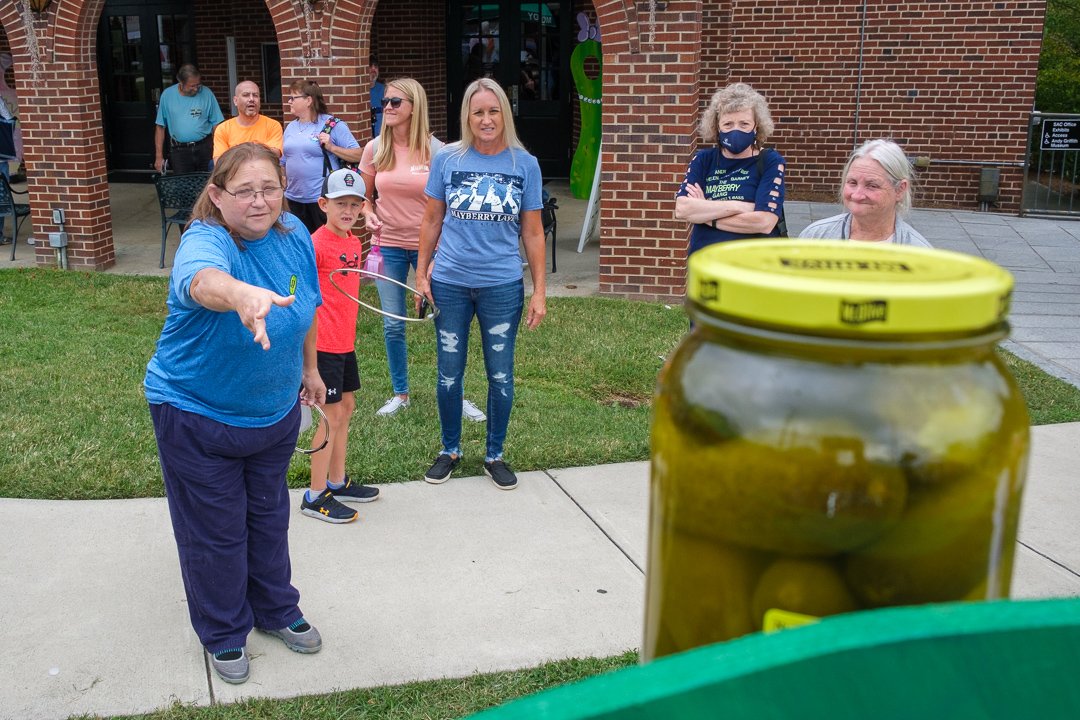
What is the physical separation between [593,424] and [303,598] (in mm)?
2341

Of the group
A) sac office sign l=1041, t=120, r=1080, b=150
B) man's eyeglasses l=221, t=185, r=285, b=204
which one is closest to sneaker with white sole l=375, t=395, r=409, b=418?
man's eyeglasses l=221, t=185, r=285, b=204

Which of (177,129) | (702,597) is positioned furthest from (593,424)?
(177,129)

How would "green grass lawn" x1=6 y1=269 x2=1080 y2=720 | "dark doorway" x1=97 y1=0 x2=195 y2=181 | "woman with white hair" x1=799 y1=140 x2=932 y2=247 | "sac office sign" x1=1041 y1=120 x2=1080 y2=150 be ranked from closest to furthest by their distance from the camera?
"green grass lawn" x1=6 y1=269 x2=1080 y2=720 < "woman with white hair" x1=799 y1=140 x2=932 y2=247 < "sac office sign" x1=1041 y1=120 x2=1080 y2=150 < "dark doorway" x1=97 y1=0 x2=195 y2=181

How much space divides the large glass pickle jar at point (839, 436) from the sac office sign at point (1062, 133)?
14345mm

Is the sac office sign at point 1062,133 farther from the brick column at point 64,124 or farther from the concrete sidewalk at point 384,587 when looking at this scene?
the brick column at point 64,124

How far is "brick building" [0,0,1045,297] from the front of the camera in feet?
29.1

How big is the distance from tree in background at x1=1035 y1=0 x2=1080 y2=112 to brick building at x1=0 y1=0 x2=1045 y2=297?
2.62 m

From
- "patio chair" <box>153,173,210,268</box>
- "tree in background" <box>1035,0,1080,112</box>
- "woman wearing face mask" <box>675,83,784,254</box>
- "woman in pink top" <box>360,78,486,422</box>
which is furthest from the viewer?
"tree in background" <box>1035,0,1080,112</box>

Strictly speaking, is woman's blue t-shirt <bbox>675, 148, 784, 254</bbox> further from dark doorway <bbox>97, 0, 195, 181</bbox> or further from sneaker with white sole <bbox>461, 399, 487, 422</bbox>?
dark doorway <bbox>97, 0, 195, 181</bbox>

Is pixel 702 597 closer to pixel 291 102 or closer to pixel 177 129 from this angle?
pixel 291 102

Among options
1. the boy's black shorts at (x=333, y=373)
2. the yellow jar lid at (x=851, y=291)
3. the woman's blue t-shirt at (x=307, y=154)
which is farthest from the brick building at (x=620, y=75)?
the yellow jar lid at (x=851, y=291)

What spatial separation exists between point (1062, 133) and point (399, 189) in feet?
35.3

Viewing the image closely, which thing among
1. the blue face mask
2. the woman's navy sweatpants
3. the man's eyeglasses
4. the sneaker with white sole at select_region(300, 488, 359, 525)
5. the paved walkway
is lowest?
the paved walkway

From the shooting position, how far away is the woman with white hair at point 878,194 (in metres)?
3.69
